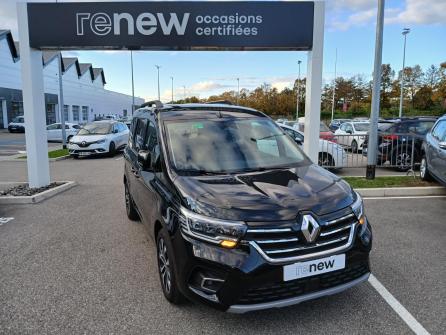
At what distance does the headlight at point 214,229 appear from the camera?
2.88m

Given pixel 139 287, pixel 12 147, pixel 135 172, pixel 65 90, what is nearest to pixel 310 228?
pixel 139 287

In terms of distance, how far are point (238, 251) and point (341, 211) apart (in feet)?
3.22

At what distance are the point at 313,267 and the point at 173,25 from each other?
664 cm

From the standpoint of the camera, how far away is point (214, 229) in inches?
116

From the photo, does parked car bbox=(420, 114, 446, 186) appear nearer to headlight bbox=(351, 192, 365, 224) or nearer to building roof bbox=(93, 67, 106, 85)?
headlight bbox=(351, 192, 365, 224)

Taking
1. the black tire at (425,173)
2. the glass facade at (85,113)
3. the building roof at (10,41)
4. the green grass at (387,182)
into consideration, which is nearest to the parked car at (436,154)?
the black tire at (425,173)

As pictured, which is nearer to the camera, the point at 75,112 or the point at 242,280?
the point at 242,280

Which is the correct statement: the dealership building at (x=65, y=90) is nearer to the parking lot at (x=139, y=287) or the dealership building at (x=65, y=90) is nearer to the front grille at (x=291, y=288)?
the parking lot at (x=139, y=287)

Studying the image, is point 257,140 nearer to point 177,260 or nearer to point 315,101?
point 177,260

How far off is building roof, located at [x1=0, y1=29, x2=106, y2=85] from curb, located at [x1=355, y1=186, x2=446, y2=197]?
98.0 feet

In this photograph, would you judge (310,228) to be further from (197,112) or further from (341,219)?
(197,112)

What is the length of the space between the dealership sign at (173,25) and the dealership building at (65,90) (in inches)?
837

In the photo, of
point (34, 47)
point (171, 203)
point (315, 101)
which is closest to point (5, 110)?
point (34, 47)

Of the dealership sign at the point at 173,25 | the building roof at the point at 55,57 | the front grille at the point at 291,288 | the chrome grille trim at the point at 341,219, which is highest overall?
the building roof at the point at 55,57
